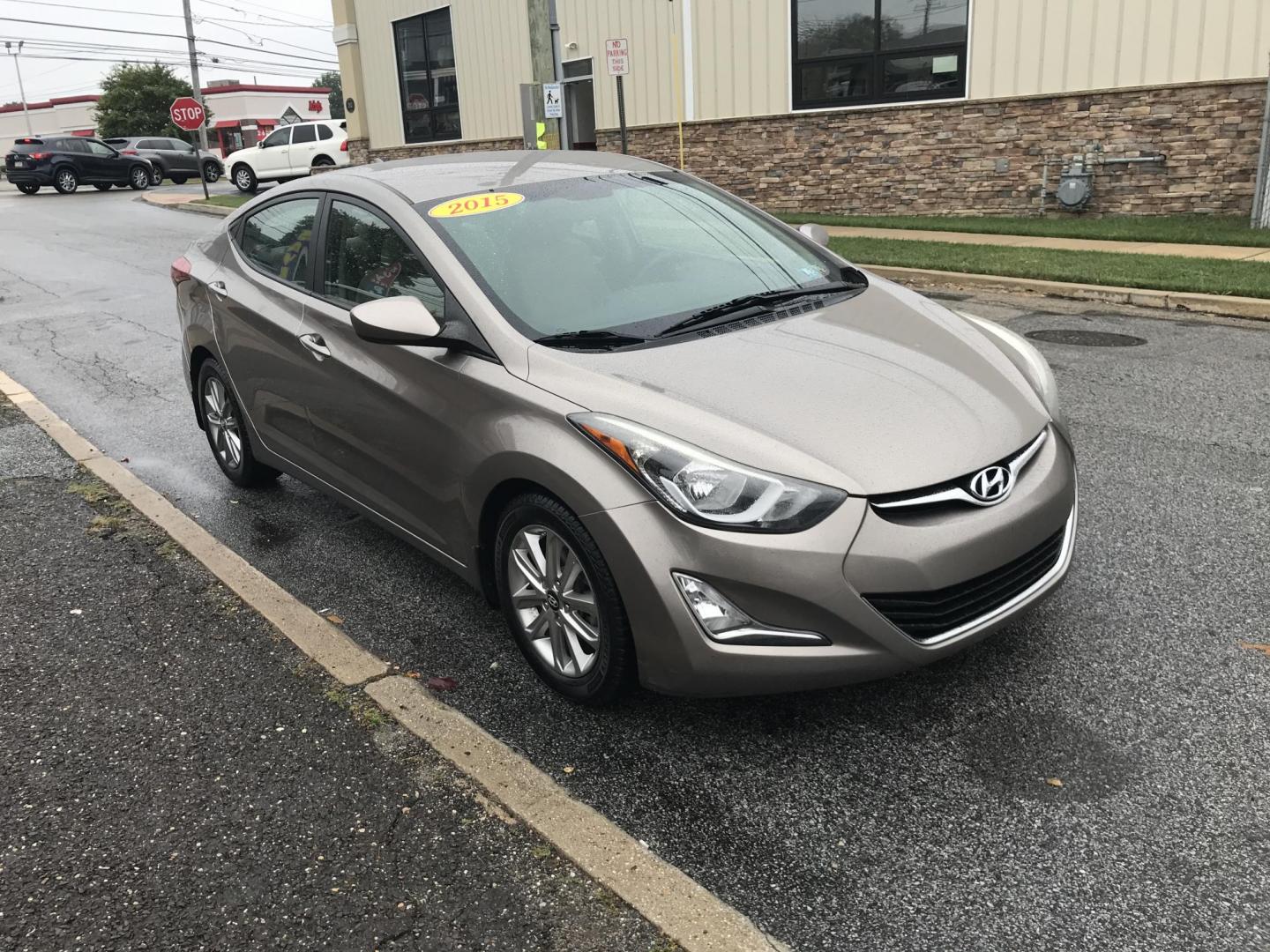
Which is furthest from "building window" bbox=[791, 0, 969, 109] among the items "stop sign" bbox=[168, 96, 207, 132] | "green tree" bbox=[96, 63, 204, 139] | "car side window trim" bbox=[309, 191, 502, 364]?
"green tree" bbox=[96, 63, 204, 139]

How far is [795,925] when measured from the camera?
7.88 feet

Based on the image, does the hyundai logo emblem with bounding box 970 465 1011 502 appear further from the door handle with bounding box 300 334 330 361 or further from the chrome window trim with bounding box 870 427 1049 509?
the door handle with bounding box 300 334 330 361

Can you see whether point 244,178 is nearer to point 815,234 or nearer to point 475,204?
point 815,234

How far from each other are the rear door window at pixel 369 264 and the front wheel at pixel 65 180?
34949 millimetres

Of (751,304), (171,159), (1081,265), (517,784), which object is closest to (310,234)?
(751,304)

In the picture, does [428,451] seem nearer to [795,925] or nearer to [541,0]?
[795,925]

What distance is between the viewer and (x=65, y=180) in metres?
33.9

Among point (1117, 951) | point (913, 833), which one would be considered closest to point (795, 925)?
point (913, 833)

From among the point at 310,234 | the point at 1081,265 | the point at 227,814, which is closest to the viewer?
the point at 227,814

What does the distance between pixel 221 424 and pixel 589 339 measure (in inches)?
114

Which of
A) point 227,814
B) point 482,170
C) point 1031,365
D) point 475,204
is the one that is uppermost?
point 482,170

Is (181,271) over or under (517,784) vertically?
over

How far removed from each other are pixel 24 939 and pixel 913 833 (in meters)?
2.15

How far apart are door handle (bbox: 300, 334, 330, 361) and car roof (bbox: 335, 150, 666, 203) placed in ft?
2.20
